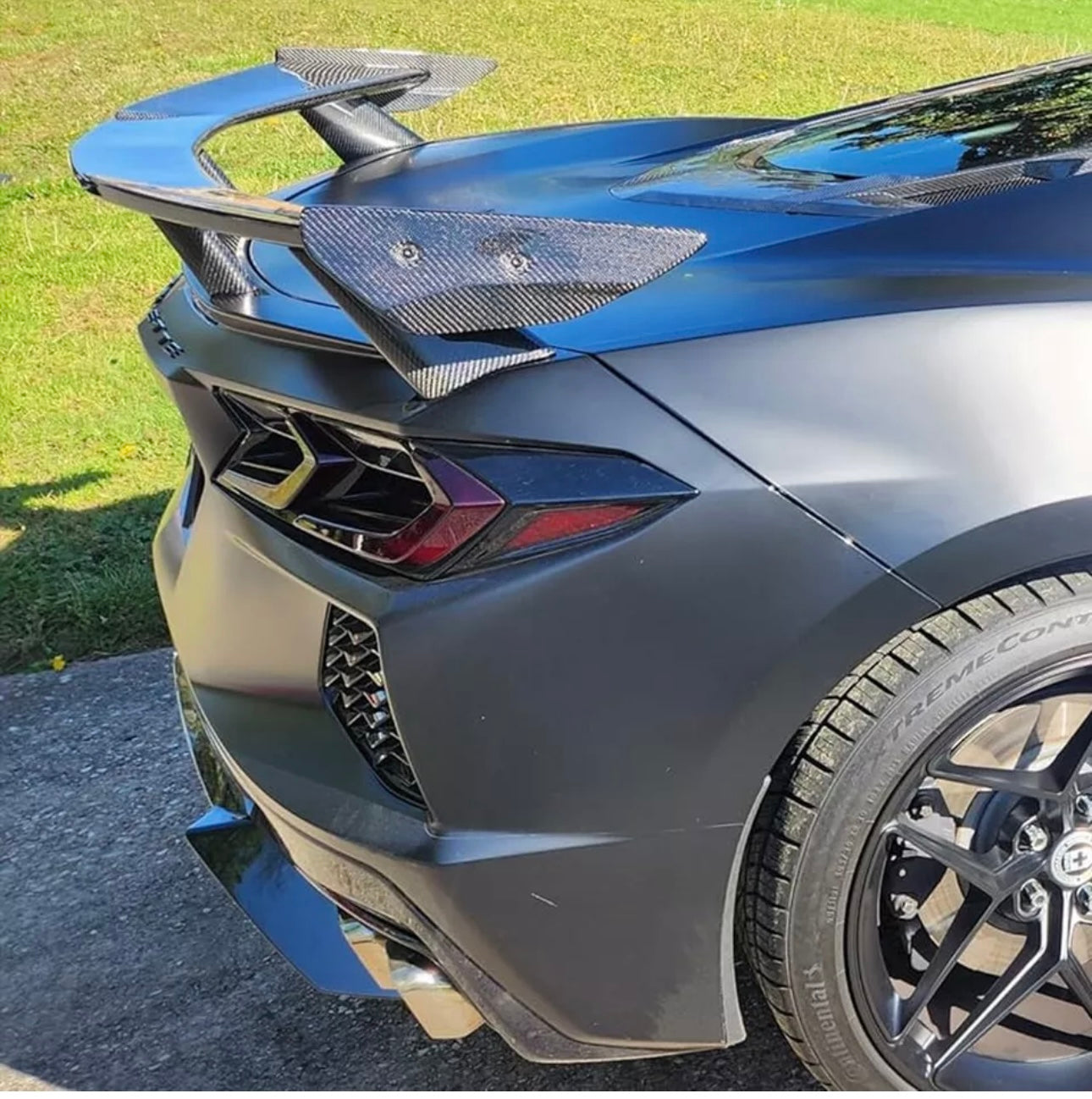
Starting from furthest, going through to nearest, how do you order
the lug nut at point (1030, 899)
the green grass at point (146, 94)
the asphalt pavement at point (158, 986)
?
1. the green grass at point (146, 94)
2. the asphalt pavement at point (158, 986)
3. the lug nut at point (1030, 899)

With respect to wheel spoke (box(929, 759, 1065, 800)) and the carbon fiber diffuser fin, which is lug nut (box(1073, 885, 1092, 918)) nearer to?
wheel spoke (box(929, 759, 1065, 800))

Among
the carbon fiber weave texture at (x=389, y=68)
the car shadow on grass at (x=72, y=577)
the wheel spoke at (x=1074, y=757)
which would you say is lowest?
the car shadow on grass at (x=72, y=577)

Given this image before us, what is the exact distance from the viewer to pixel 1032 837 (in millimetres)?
1845

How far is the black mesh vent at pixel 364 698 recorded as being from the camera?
175 cm

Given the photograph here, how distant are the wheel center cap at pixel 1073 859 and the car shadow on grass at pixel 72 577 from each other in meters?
2.71

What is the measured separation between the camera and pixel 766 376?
5.33 feet

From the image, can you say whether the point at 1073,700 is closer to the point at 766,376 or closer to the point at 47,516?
the point at 766,376

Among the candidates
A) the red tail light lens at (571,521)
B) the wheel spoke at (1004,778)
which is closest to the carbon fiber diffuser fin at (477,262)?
the red tail light lens at (571,521)

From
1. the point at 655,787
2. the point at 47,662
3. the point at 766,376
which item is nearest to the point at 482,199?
the point at 766,376

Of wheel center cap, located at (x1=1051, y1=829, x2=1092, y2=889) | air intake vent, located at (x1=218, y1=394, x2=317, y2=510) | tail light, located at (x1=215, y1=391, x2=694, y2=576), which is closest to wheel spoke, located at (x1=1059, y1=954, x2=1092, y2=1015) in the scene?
wheel center cap, located at (x1=1051, y1=829, x2=1092, y2=889)

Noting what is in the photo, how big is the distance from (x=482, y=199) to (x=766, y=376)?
0.83m

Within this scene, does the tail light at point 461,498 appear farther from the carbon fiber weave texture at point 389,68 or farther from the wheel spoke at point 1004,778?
the carbon fiber weave texture at point 389,68

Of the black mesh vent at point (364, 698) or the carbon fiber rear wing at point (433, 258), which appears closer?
the carbon fiber rear wing at point (433, 258)

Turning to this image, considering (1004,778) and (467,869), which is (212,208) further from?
(1004,778)
